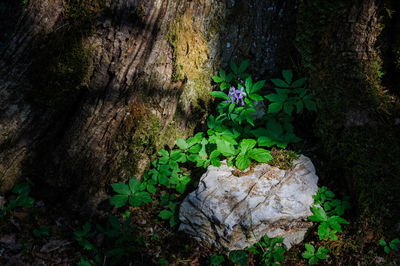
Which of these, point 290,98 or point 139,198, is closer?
point 139,198

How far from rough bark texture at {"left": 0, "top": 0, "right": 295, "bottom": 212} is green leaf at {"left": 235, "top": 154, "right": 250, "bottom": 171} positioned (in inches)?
33.7

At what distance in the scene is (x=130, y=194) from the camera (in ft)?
8.39

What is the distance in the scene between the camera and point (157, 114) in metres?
2.81

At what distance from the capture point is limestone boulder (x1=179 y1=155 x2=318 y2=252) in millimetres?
2295

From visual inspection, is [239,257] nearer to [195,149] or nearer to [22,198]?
[195,149]

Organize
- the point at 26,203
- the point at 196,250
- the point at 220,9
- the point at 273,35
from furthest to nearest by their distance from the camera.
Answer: the point at 273,35, the point at 220,9, the point at 26,203, the point at 196,250

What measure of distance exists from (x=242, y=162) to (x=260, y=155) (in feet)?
0.61

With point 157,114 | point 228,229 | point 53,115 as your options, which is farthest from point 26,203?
point 228,229

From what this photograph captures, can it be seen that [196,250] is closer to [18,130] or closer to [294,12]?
[18,130]

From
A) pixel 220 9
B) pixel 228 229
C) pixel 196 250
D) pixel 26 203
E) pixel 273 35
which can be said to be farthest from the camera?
pixel 273 35

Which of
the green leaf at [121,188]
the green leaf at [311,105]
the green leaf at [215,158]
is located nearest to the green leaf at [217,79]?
the green leaf at [215,158]

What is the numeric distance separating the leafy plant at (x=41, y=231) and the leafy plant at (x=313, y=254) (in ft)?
7.73

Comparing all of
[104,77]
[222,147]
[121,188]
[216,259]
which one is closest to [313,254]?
[216,259]

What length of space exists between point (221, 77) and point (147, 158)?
1.22m
